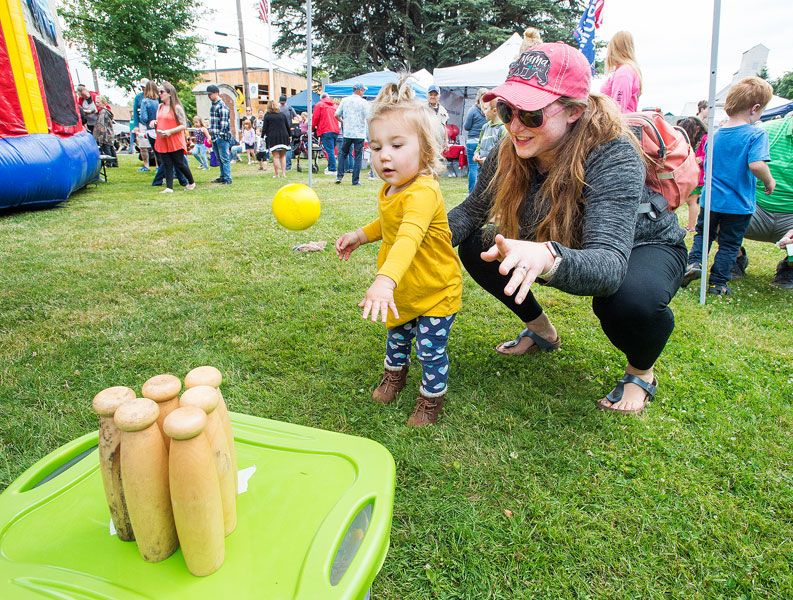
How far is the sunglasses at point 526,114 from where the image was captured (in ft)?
5.80

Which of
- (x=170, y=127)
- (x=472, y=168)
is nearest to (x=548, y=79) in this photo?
(x=472, y=168)

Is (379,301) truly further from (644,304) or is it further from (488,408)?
(644,304)

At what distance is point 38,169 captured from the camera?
20.2 feet

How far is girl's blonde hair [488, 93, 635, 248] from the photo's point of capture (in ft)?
6.10

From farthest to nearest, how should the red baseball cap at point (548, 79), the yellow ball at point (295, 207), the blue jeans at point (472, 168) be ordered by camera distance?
the blue jeans at point (472, 168)
the yellow ball at point (295, 207)
the red baseball cap at point (548, 79)

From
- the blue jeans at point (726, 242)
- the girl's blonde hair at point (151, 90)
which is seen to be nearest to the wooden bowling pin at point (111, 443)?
the blue jeans at point (726, 242)

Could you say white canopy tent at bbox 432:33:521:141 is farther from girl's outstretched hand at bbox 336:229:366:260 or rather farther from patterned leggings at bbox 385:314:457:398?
patterned leggings at bbox 385:314:457:398

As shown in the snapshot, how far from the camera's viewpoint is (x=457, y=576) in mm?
1453

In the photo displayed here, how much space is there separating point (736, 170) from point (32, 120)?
319 inches

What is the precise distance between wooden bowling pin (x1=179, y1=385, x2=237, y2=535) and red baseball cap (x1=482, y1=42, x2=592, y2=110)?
1.41 m

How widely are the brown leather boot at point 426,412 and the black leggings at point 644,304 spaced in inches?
31.2

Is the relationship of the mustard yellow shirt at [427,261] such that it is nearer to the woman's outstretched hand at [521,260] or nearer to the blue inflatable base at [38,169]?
the woman's outstretched hand at [521,260]

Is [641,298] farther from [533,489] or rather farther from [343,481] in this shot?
[343,481]

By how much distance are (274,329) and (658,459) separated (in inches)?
83.6
